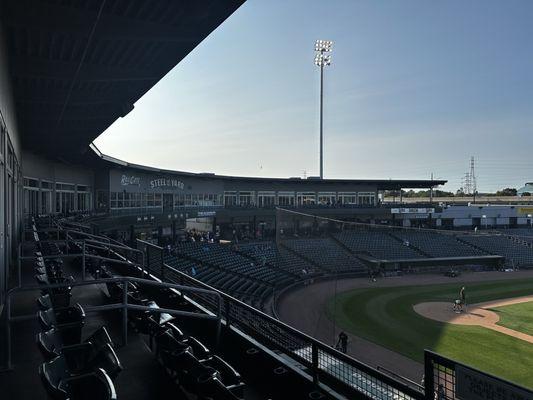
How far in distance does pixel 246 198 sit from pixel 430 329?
27.5 m

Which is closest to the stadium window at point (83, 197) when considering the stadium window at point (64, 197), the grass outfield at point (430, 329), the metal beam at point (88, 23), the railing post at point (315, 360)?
the stadium window at point (64, 197)

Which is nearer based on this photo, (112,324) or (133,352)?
(133,352)

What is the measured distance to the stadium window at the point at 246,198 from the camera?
148 ft

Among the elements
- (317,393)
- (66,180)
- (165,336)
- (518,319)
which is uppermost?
(66,180)

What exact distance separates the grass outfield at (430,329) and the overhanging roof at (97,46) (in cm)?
1492

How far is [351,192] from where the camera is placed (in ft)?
165

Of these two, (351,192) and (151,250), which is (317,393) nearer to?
(151,250)

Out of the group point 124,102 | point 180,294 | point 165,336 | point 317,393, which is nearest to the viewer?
point 317,393

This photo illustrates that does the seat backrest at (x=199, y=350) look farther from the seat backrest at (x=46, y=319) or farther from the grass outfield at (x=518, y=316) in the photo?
the grass outfield at (x=518, y=316)

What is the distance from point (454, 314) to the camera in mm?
23812

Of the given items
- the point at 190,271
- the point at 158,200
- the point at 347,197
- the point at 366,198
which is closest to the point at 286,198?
the point at 347,197

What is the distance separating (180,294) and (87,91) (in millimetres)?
5583

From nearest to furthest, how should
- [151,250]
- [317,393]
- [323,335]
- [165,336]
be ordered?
[317,393]
[165,336]
[151,250]
[323,335]

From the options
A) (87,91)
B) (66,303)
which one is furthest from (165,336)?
(87,91)
